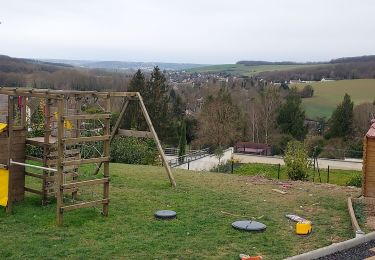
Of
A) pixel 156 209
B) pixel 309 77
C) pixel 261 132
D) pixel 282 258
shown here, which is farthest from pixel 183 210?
pixel 309 77

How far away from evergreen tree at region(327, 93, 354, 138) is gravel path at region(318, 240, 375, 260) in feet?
151

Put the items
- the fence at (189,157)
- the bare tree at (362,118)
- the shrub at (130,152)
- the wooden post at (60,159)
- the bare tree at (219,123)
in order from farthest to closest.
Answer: the bare tree at (362,118) → the bare tree at (219,123) → the fence at (189,157) → the shrub at (130,152) → the wooden post at (60,159)

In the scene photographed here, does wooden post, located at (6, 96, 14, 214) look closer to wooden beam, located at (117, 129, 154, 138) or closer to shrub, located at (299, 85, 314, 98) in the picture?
wooden beam, located at (117, 129, 154, 138)

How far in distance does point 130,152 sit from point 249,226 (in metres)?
12.0

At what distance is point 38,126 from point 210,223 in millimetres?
9502

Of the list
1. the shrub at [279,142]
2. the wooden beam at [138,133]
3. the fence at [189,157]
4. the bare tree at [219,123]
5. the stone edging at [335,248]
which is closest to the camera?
the stone edging at [335,248]

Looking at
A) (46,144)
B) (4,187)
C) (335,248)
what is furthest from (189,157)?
(335,248)

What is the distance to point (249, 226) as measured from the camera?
7980mm

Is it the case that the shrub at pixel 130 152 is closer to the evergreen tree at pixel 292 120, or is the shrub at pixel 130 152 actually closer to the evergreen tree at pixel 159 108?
the evergreen tree at pixel 159 108

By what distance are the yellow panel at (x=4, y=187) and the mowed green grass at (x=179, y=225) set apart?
0.23m

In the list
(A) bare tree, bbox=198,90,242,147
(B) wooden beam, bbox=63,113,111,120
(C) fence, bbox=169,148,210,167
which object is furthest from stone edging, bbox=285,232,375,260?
(A) bare tree, bbox=198,90,242,147

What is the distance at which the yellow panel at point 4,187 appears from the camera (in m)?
8.43

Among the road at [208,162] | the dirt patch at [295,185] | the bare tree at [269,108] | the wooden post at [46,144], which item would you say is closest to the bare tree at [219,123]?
the bare tree at [269,108]

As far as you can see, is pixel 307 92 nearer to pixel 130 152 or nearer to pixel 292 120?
pixel 292 120
